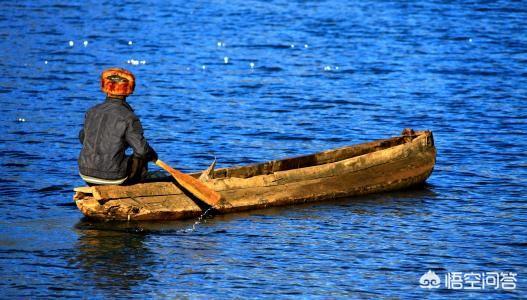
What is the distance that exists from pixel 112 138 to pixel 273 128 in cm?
730

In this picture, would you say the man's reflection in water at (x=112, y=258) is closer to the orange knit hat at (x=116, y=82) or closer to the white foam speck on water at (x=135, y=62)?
the orange knit hat at (x=116, y=82)

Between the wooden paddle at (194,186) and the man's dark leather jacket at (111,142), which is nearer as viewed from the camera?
the man's dark leather jacket at (111,142)

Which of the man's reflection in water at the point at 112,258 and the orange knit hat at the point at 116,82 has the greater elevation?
the orange knit hat at the point at 116,82

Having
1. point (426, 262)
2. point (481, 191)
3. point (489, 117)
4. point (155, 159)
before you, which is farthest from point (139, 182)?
point (489, 117)

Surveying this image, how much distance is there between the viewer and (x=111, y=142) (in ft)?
41.1

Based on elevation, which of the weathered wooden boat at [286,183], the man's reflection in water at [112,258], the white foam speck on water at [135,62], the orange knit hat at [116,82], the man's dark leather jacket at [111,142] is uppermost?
the orange knit hat at [116,82]

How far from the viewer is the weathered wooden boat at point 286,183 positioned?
12.6m

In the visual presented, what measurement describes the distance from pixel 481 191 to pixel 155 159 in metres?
4.94

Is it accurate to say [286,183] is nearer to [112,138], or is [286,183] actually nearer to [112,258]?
[112,138]

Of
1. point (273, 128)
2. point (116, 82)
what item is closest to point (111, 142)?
point (116, 82)

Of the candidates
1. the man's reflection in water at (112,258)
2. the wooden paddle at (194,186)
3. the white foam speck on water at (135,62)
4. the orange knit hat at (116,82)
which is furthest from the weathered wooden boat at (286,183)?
the white foam speck on water at (135,62)

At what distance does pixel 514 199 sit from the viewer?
14984mm

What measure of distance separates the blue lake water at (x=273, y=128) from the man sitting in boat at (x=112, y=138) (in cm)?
62

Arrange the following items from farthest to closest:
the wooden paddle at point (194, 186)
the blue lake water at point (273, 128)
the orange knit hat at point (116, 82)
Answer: the wooden paddle at point (194, 186) < the orange knit hat at point (116, 82) < the blue lake water at point (273, 128)
